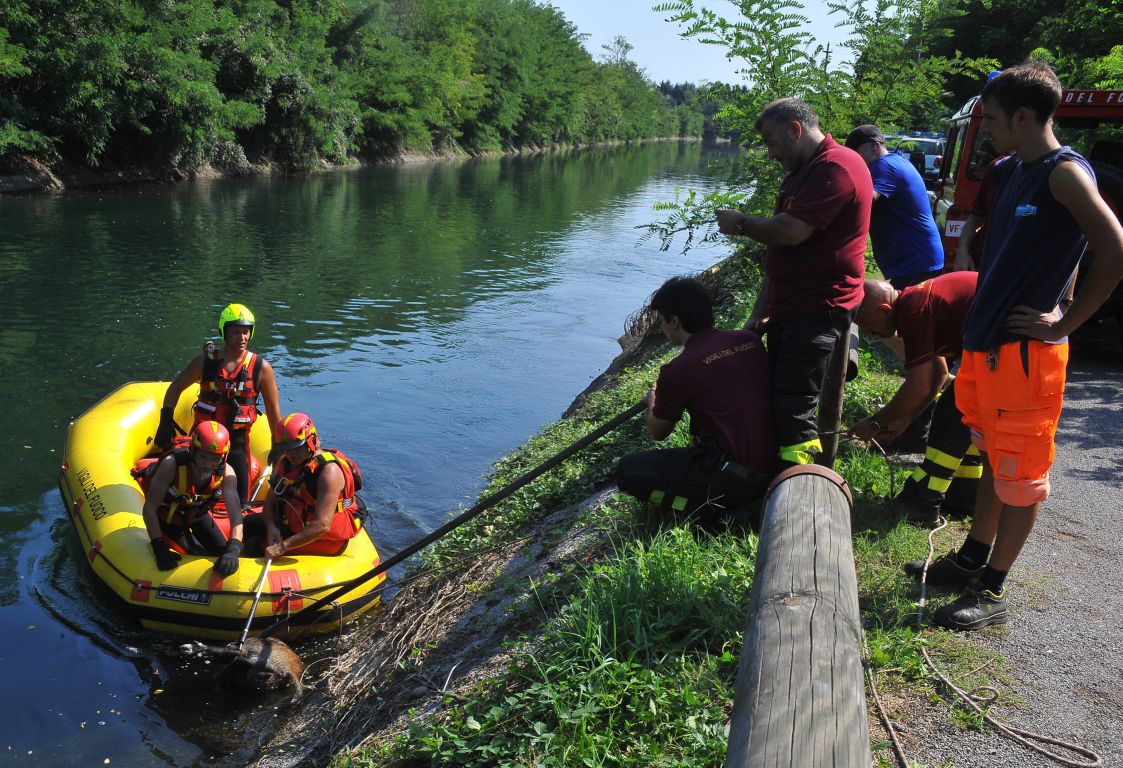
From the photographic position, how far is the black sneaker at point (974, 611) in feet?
11.3

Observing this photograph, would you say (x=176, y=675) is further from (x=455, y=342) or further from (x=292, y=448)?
(x=455, y=342)

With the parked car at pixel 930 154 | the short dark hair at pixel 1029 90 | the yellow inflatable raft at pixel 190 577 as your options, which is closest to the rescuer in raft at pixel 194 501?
the yellow inflatable raft at pixel 190 577

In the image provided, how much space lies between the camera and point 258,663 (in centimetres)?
512

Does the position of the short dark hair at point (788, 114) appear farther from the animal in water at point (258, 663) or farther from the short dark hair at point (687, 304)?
the animal in water at point (258, 663)

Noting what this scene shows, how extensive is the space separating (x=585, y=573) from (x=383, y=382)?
25.5 ft

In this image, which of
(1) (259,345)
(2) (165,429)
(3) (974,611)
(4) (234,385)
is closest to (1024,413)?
(3) (974,611)

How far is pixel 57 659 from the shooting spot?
215 inches

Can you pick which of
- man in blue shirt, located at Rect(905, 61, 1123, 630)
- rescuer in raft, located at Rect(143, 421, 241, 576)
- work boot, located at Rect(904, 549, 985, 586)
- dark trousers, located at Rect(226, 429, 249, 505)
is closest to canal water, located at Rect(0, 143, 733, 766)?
rescuer in raft, located at Rect(143, 421, 241, 576)

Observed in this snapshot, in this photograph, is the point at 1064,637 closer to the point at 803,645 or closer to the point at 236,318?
the point at 803,645

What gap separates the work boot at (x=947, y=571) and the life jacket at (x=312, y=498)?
367 centimetres

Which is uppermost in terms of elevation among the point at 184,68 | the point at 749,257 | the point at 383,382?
the point at 184,68

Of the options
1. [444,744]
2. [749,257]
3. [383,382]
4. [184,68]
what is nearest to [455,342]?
[383,382]

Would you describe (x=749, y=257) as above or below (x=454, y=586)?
above

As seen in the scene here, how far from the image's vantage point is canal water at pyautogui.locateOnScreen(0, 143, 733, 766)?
207 inches
